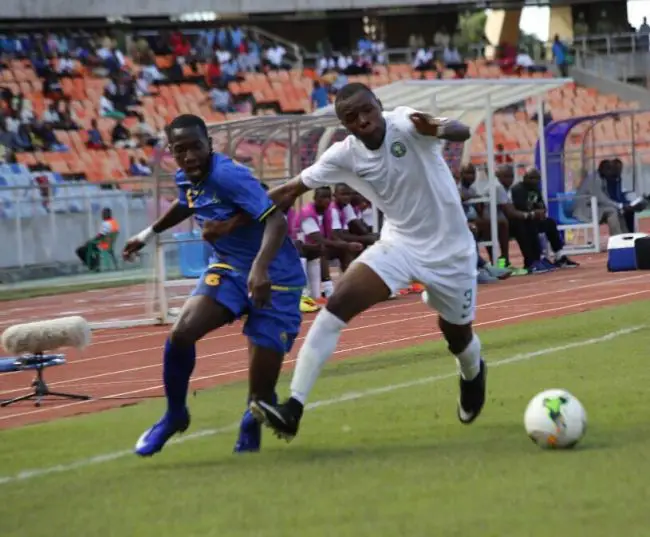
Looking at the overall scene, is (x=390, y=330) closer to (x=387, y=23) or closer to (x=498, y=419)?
(x=498, y=419)

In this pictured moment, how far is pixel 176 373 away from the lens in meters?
8.37

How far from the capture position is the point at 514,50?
53.1 m

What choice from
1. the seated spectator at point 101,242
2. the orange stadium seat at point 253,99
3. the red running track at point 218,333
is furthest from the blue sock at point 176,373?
the orange stadium seat at point 253,99

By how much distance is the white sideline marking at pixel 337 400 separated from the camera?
27.4 ft

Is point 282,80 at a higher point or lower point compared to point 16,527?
higher

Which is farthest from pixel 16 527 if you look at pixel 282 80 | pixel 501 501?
pixel 282 80

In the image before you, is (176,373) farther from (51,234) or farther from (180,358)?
(51,234)

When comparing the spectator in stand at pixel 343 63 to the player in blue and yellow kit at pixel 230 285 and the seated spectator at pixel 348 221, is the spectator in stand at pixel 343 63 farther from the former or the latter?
the player in blue and yellow kit at pixel 230 285

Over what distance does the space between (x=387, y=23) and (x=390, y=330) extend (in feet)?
137

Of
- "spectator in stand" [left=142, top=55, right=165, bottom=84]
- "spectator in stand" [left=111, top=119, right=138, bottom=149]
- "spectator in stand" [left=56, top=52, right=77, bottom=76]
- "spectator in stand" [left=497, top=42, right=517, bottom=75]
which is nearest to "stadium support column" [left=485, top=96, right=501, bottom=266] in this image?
"spectator in stand" [left=111, top=119, right=138, bottom=149]

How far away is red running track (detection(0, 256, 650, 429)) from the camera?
13.0 m

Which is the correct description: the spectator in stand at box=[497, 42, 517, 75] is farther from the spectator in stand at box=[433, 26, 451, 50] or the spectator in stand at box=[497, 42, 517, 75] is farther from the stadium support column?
the stadium support column

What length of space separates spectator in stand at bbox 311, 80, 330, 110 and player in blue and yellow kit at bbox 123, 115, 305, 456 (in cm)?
3620

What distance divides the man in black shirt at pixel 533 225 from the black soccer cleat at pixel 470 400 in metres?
15.4
